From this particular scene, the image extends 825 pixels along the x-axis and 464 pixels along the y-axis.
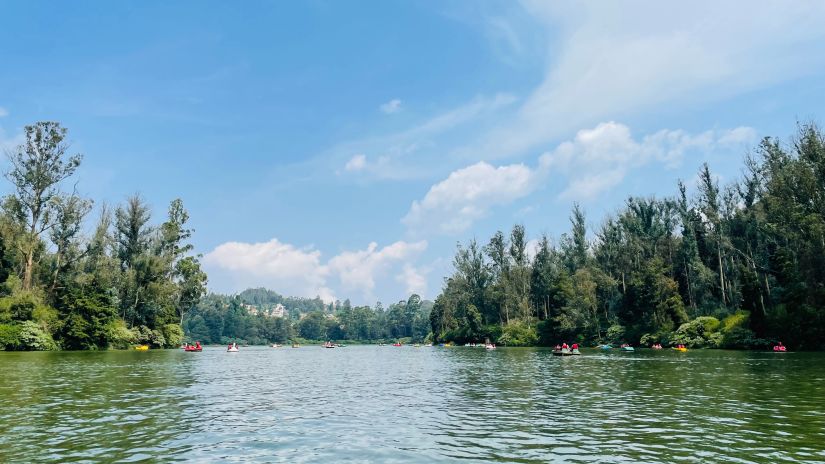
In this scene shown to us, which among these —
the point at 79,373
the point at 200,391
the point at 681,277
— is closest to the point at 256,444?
the point at 200,391

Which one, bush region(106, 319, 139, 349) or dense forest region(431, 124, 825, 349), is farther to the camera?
bush region(106, 319, 139, 349)

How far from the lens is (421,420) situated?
22.0 metres

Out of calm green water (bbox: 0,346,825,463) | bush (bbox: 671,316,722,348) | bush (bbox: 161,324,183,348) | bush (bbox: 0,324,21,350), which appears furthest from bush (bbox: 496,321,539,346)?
bush (bbox: 0,324,21,350)

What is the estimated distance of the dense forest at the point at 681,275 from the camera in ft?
230

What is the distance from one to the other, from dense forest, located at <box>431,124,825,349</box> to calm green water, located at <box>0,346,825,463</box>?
1602 inches

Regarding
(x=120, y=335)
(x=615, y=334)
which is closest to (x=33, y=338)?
(x=120, y=335)

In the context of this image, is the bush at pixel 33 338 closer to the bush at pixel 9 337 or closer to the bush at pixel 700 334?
the bush at pixel 9 337

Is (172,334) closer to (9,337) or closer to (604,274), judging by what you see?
(9,337)

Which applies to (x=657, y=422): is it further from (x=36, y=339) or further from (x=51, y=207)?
(x=51, y=207)

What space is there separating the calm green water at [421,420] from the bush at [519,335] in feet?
310

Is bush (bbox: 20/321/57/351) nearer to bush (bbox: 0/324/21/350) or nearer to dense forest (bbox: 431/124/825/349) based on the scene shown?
bush (bbox: 0/324/21/350)

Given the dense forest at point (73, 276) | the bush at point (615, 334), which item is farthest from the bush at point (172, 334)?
the bush at point (615, 334)

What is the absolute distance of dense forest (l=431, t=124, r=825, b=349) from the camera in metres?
70.1

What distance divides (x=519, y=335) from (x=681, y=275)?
39.5 metres
